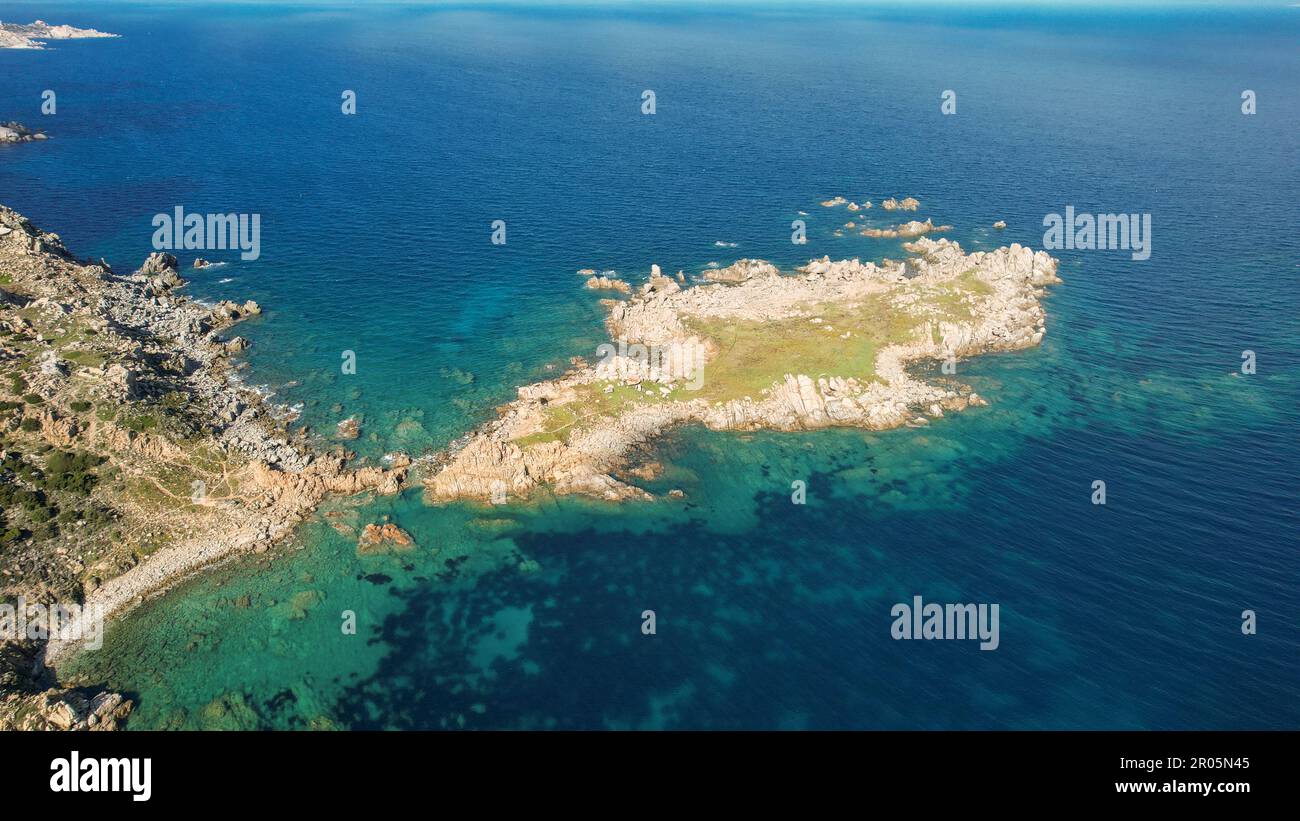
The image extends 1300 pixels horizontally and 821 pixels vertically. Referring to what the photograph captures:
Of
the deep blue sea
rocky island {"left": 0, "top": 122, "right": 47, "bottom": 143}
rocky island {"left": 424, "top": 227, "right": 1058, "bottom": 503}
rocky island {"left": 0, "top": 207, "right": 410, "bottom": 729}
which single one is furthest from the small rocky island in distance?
rocky island {"left": 0, "top": 122, "right": 47, "bottom": 143}

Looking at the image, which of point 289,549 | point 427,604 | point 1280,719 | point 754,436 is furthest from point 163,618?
point 1280,719

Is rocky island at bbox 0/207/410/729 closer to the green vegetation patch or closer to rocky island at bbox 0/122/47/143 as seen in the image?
the green vegetation patch

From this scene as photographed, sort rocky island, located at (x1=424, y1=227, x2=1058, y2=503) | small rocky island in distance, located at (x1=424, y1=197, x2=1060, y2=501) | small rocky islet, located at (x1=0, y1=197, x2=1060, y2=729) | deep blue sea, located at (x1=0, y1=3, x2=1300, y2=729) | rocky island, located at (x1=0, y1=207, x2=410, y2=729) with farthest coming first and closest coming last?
small rocky island in distance, located at (x1=424, y1=197, x2=1060, y2=501), rocky island, located at (x1=424, y1=227, x2=1058, y2=503), small rocky islet, located at (x1=0, y1=197, x2=1060, y2=729), rocky island, located at (x1=0, y1=207, x2=410, y2=729), deep blue sea, located at (x1=0, y1=3, x2=1300, y2=729)

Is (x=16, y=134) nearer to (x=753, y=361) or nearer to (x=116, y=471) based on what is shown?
(x=116, y=471)

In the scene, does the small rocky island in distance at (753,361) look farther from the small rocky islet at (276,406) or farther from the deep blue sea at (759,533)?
the deep blue sea at (759,533)

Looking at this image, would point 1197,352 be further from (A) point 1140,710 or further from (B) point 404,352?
(B) point 404,352
